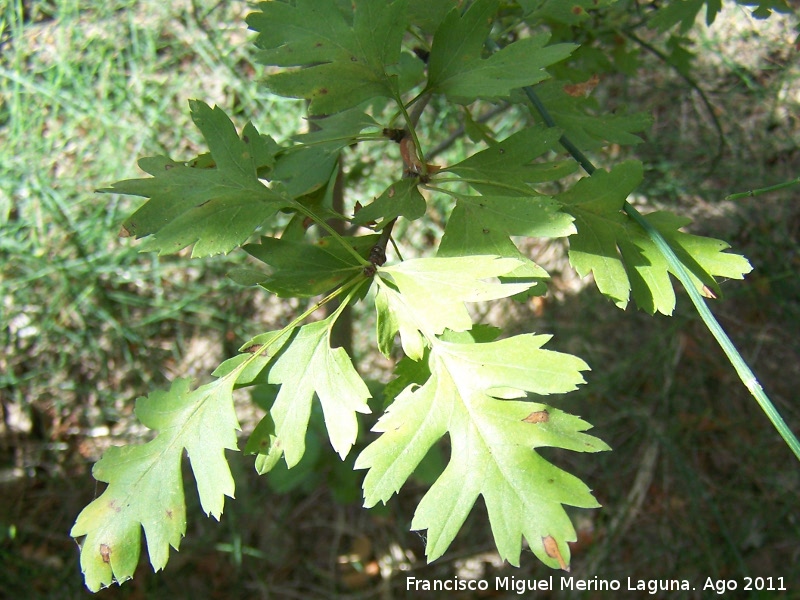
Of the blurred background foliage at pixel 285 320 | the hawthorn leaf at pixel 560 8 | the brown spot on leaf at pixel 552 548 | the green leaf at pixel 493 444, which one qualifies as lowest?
the blurred background foliage at pixel 285 320

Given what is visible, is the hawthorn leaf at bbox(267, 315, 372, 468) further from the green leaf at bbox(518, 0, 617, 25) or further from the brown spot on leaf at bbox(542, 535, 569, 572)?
the green leaf at bbox(518, 0, 617, 25)

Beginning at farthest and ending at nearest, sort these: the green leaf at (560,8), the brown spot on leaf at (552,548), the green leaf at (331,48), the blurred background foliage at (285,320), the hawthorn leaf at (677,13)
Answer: the blurred background foliage at (285,320), the hawthorn leaf at (677,13), the green leaf at (560,8), the green leaf at (331,48), the brown spot on leaf at (552,548)

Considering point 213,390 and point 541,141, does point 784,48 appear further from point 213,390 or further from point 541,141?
point 213,390

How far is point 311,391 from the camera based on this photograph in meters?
1.19

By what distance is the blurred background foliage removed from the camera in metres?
2.87

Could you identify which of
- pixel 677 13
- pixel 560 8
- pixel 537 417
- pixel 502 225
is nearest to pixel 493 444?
pixel 537 417

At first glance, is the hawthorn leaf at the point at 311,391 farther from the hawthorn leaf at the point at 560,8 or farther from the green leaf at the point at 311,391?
the hawthorn leaf at the point at 560,8

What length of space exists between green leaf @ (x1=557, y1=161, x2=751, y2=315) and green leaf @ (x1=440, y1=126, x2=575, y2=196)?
0.24ft

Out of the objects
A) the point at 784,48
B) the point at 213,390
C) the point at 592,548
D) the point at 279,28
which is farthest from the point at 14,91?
the point at 784,48

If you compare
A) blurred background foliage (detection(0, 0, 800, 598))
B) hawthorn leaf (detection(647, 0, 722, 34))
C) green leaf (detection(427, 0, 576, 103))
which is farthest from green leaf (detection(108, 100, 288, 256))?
blurred background foliage (detection(0, 0, 800, 598))

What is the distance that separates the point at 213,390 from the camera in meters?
1.21

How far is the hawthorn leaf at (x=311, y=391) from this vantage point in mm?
1148

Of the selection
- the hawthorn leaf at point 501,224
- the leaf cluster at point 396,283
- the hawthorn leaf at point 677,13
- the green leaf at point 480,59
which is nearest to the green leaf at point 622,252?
the leaf cluster at point 396,283

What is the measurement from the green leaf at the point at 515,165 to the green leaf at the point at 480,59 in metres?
0.10
